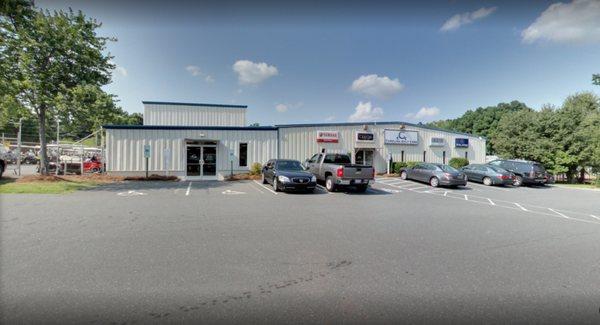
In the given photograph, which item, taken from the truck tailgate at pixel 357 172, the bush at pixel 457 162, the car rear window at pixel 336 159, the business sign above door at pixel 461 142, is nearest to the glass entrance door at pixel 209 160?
the car rear window at pixel 336 159

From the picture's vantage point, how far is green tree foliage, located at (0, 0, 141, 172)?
A: 45.4 feet

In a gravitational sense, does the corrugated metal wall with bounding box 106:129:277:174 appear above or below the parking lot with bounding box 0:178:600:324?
above

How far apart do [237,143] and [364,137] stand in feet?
34.8

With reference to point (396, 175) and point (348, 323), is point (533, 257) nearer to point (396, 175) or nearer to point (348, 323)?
point (348, 323)

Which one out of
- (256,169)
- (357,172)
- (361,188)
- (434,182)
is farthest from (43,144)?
(434,182)

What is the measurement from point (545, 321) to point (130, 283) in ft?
16.1

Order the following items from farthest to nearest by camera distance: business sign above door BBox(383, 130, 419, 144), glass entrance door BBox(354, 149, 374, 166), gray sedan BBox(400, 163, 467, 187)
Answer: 1. business sign above door BBox(383, 130, 419, 144)
2. glass entrance door BBox(354, 149, 374, 166)
3. gray sedan BBox(400, 163, 467, 187)

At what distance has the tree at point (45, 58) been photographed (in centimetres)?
1380

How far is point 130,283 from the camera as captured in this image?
3791 millimetres

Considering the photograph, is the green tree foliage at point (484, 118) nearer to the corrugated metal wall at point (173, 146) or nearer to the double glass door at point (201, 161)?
the corrugated metal wall at point (173, 146)

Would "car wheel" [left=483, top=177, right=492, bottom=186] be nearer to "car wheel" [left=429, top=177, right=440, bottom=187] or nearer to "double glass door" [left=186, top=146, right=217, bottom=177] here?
"car wheel" [left=429, top=177, right=440, bottom=187]

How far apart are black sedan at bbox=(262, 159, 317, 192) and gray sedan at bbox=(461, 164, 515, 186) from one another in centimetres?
1358

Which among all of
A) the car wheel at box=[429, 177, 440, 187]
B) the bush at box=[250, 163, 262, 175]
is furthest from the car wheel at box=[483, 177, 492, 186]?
the bush at box=[250, 163, 262, 175]

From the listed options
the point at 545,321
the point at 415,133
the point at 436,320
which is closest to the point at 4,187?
the point at 436,320
